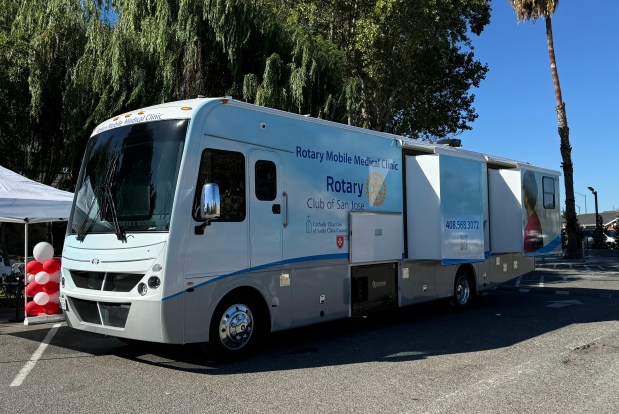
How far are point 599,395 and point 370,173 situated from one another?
4545mm

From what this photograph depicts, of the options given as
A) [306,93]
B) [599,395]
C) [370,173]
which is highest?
[306,93]

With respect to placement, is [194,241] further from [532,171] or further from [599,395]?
[532,171]

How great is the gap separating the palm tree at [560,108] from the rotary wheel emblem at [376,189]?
2008cm

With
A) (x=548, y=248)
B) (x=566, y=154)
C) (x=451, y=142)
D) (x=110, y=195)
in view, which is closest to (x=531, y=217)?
(x=548, y=248)

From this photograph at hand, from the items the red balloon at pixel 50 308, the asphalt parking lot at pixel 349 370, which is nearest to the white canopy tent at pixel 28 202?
the red balloon at pixel 50 308

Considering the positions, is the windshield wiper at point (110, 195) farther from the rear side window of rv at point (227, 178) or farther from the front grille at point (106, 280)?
the rear side window of rv at point (227, 178)

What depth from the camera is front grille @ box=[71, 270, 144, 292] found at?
6.14 metres

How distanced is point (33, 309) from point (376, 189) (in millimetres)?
5308

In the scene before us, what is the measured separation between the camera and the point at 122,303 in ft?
20.2

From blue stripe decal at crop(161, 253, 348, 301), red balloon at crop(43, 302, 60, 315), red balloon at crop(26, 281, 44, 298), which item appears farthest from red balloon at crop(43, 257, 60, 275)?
blue stripe decal at crop(161, 253, 348, 301)

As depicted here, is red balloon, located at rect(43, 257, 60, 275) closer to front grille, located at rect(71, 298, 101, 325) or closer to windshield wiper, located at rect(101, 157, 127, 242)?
front grille, located at rect(71, 298, 101, 325)

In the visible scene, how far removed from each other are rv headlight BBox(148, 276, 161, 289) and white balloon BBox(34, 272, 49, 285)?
8.95 ft

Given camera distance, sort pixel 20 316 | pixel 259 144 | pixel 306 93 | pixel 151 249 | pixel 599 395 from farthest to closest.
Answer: pixel 306 93 < pixel 20 316 < pixel 259 144 < pixel 151 249 < pixel 599 395

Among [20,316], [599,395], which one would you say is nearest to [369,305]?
[599,395]
